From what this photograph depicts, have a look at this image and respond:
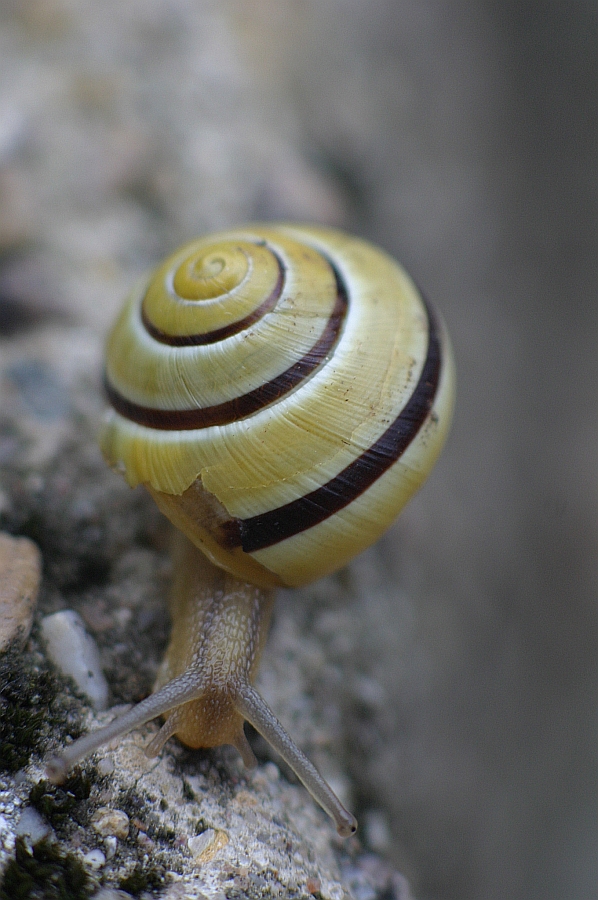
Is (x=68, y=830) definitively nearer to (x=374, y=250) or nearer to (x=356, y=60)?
(x=374, y=250)

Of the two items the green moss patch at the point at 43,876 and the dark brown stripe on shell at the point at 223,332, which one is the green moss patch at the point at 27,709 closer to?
the green moss patch at the point at 43,876

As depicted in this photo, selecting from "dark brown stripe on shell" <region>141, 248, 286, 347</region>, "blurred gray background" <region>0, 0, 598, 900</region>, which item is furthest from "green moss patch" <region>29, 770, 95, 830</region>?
"dark brown stripe on shell" <region>141, 248, 286, 347</region>

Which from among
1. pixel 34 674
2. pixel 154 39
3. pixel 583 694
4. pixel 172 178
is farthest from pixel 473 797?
pixel 154 39

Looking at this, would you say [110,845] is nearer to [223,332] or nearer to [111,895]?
[111,895]

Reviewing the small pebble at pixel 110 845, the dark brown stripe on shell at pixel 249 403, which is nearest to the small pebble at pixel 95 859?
the small pebble at pixel 110 845

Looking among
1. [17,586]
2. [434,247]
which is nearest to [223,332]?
[17,586]

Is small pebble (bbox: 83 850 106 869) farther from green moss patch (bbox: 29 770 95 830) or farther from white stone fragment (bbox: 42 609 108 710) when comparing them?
white stone fragment (bbox: 42 609 108 710)
